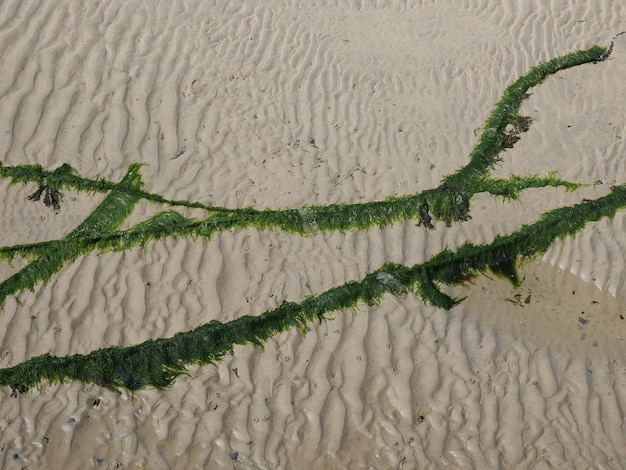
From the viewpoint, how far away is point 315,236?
651 cm

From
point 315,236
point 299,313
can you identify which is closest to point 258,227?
point 315,236

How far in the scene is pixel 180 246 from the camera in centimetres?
629

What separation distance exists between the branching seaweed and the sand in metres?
0.13

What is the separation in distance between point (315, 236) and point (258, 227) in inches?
25.8

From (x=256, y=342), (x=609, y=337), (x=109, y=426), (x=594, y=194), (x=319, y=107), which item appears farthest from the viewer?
(x=319, y=107)

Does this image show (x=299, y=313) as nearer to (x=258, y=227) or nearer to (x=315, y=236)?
(x=315, y=236)

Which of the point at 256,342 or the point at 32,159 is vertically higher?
the point at 32,159

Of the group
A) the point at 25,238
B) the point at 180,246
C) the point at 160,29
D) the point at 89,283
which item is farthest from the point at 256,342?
the point at 160,29

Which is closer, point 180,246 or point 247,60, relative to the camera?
point 180,246

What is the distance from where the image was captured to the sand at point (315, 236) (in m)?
5.28

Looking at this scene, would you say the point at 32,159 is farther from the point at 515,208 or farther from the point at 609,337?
the point at 609,337

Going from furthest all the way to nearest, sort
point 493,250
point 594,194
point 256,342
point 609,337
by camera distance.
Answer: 1. point 594,194
2. point 493,250
3. point 609,337
4. point 256,342

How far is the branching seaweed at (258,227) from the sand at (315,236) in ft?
0.42

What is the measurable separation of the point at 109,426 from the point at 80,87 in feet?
14.5
